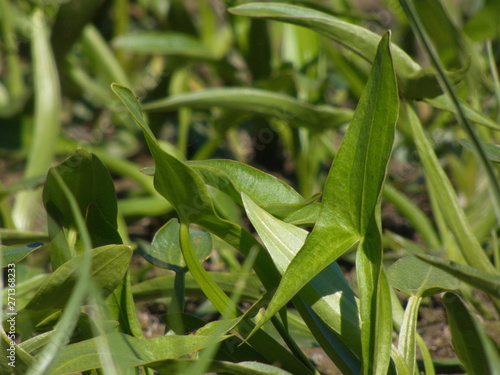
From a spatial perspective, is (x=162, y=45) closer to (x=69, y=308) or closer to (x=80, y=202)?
(x=80, y=202)

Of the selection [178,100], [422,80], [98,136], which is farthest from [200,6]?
[422,80]

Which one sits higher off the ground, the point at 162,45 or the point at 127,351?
the point at 162,45

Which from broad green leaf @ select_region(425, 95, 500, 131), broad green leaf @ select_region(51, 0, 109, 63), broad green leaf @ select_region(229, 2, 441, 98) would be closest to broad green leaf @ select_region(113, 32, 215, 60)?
broad green leaf @ select_region(51, 0, 109, 63)

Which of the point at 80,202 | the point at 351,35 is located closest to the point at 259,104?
the point at 351,35

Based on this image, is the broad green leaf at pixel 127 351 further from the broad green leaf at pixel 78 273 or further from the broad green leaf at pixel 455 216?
the broad green leaf at pixel 455 216

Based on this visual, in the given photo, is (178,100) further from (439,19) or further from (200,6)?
(200,6)
